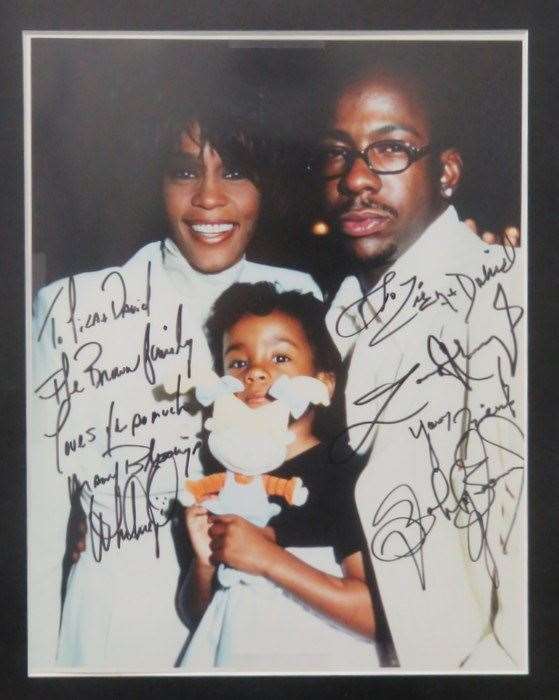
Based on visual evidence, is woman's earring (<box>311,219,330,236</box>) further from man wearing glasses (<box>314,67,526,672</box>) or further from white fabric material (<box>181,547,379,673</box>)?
white fabric material (<box>181,547,379,673</box>)

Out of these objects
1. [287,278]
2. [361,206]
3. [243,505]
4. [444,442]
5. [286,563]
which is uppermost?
[361,206]

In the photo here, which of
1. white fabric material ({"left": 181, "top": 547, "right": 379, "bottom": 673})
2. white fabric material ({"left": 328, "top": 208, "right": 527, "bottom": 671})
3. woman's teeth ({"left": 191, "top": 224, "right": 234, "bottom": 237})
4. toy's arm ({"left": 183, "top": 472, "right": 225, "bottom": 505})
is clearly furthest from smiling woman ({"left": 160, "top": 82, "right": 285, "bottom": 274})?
white fabric material ({"left": 181, "top": 547, "right": 379, "bottom": 673})

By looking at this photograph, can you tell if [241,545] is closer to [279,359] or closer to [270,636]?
[270,636]

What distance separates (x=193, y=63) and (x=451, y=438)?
0.81 m

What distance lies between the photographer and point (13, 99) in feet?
6.43

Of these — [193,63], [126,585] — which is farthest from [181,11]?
[126,585]

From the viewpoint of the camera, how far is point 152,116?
6.46ft

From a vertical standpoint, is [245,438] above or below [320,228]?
below

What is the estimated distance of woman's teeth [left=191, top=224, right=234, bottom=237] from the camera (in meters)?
1.98

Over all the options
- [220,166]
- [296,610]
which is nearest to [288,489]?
[296,610]

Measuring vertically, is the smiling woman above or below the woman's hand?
above

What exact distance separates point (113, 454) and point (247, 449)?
0.24 m

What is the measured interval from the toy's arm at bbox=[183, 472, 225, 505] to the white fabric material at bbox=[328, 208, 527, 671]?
25 cm

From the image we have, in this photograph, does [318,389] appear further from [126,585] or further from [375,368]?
[126,585]
